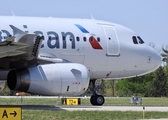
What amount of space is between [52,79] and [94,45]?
5.51m

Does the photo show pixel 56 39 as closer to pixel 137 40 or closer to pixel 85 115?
pixel 137 40

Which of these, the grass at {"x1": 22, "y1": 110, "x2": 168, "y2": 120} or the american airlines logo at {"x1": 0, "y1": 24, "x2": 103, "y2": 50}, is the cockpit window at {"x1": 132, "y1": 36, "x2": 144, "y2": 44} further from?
the grass at {"x1": 22, "y1": 110, "x2": 168, "y2": 120}

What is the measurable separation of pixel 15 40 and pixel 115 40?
7506 mm

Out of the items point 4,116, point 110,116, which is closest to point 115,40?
point 110,116

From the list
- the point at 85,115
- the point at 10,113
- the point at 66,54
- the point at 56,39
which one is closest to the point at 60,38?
the point at 56,39

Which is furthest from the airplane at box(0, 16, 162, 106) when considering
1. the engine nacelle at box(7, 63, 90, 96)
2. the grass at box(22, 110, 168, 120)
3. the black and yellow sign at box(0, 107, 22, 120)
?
the black and yellow sign at box(0, 107, 22, 120)

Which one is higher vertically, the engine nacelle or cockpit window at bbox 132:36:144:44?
cockpit window at bbox 132:36:144:44

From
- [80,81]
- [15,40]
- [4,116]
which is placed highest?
[15,40]

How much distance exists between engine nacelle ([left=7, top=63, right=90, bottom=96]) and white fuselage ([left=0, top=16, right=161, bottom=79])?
271 cm

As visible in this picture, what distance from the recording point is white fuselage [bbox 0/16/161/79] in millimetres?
30781

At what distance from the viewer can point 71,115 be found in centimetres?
2531

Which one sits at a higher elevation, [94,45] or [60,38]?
[60,38]

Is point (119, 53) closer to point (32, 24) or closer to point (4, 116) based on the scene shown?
point (32, 24)

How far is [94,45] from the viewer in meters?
32.5
